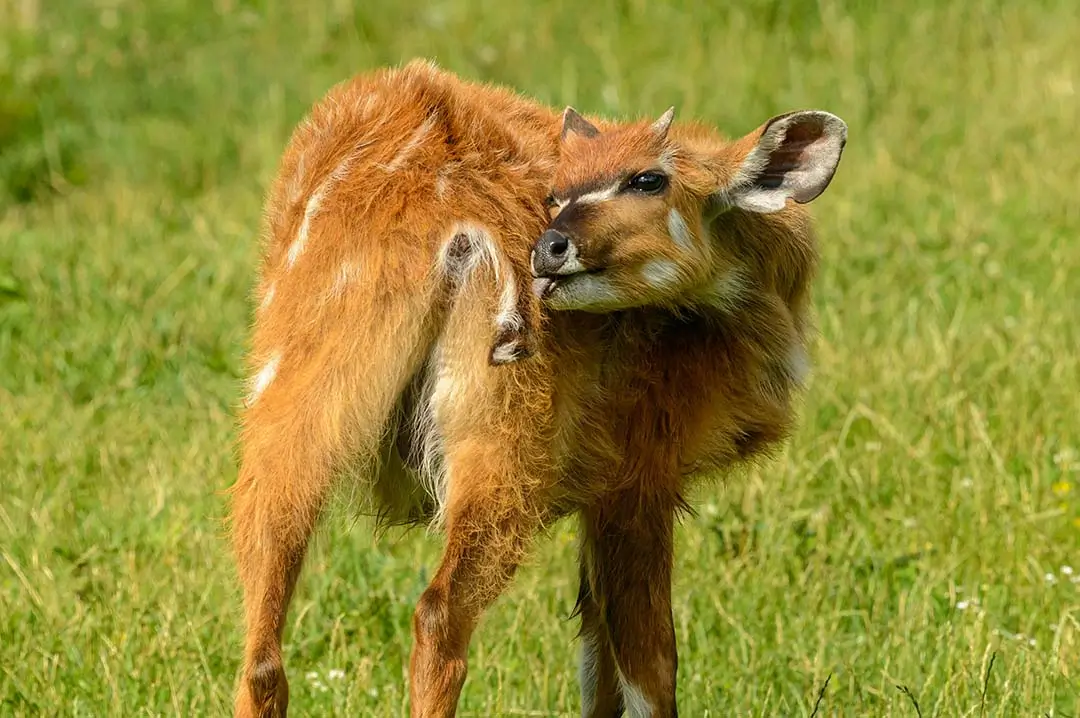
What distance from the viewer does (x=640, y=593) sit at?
4.52 meters

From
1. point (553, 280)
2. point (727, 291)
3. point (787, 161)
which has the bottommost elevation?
point (727, 291)

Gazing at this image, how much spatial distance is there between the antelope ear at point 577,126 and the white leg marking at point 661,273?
17.3 inches

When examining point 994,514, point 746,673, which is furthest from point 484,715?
point 994,514

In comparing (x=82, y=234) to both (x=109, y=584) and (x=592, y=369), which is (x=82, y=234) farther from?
(x=592, y=369)

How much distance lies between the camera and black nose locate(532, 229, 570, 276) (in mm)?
3920

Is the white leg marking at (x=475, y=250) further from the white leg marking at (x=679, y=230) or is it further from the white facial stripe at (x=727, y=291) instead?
the white facial stripe at (x=727, y=291)

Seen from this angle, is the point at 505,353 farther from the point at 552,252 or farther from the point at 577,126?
the point at 577,126

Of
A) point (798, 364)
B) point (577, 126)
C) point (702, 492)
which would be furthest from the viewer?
point (702, 492)

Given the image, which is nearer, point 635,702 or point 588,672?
point 635,702

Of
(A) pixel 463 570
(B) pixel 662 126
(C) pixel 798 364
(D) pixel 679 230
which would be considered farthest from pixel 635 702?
(B) pixel 662 126

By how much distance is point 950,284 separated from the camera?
328 inches

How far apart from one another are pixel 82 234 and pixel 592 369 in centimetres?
555

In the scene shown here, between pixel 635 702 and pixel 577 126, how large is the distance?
60.8 inches

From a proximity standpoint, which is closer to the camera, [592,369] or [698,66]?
[592,369]
